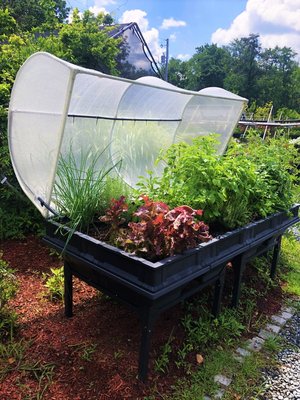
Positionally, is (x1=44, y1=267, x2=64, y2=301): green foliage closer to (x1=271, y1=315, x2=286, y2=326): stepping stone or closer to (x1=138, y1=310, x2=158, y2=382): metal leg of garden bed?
(x1=138, y1=310, x2=158, y2=382): metal leg of garden bed

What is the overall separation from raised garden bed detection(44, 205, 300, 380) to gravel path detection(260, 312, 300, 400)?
563mm

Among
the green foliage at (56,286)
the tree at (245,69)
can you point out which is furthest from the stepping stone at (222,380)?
the tree at (245,69)

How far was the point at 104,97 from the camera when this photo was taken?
10.4ft

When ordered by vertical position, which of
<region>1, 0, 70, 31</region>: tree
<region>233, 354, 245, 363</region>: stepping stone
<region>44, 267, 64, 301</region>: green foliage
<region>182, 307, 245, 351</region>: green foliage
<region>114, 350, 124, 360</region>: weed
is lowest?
<region>233, 354, 245, 363</region>: stepping stone

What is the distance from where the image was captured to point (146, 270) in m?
1.66

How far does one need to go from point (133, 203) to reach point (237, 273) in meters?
1.05

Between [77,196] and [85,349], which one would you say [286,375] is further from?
[77,196]

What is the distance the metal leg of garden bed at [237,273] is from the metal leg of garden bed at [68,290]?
1284mm

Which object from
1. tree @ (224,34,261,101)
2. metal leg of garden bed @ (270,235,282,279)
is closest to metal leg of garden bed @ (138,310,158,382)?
metal leg of garden bed @ (270,235,282,279)

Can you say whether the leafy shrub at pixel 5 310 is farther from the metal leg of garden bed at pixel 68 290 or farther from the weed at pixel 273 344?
the weed at pixel 273 344

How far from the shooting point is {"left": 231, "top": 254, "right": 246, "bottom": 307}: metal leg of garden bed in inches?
101

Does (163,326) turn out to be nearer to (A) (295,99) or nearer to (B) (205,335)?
(B) (205,335)

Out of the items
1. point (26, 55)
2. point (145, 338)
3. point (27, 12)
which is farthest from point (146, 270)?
point (27, 12)

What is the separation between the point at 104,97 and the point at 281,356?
2718 mm
